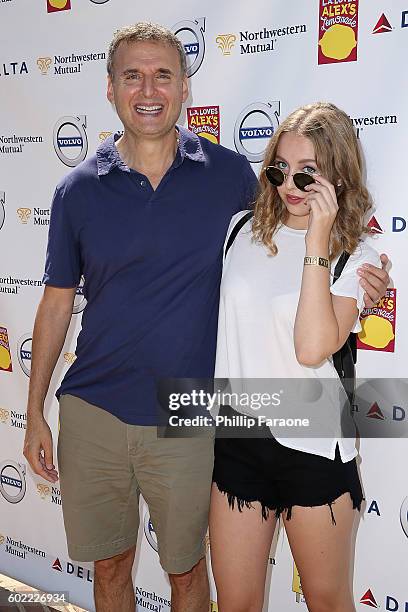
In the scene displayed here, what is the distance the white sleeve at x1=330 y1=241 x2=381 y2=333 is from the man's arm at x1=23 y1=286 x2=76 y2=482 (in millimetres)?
811

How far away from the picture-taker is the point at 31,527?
3088 millimetres

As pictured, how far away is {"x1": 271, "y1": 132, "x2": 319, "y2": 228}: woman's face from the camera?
163 cm

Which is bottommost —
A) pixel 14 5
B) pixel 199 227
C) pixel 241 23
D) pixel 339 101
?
pixel 199 227

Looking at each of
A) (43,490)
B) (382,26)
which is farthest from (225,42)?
(43,490)

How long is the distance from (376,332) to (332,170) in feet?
2.29

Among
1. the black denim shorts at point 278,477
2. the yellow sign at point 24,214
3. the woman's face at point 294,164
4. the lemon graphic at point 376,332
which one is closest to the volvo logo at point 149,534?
the black denim shorts at point 278,477

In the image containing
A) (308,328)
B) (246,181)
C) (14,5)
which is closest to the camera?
(308,328)

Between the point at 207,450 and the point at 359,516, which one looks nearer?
the point at 207,450

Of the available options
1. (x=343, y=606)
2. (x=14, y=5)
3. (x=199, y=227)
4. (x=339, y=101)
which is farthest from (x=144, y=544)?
(x=14, y=5)

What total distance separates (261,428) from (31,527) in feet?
5.89

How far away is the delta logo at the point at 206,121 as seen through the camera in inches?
92.0

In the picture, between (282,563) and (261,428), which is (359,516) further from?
(261,428)

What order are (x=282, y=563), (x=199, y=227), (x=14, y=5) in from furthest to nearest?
(x=14, y=5), (x=282, y=563), (x=199, y=227)

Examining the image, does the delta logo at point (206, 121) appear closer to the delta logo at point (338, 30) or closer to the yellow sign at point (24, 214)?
the delta logo at point (338, 30)
